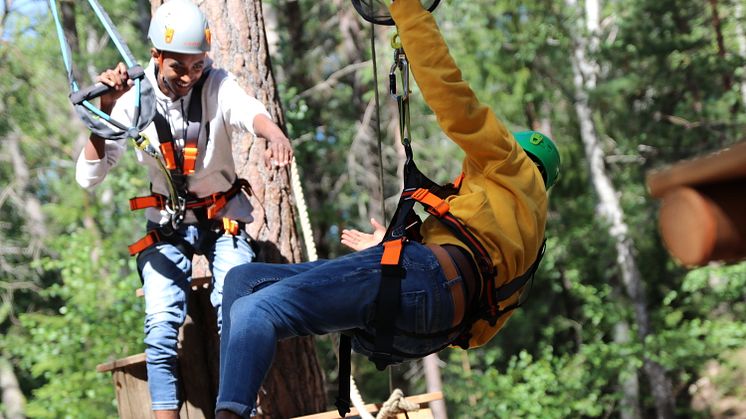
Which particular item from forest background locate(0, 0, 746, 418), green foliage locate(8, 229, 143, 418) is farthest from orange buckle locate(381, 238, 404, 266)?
forest background locate(0, 0, 746, 418)

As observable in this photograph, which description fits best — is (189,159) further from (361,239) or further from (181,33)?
(361,239)

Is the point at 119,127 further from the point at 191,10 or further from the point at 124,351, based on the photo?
the point at 124,351

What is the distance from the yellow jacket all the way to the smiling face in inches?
42.2

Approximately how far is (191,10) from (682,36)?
13560 millimetres

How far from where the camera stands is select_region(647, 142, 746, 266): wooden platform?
1581 mm

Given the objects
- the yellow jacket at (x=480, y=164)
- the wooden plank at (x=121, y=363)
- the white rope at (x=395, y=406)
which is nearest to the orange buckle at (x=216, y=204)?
the wooden plank at (x=121, y=363)

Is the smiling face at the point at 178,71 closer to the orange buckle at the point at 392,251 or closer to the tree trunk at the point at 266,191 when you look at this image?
the tree trunk at the point at 266,191

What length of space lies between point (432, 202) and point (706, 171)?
1716mm

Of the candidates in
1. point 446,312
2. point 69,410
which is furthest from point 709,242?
point 69,410

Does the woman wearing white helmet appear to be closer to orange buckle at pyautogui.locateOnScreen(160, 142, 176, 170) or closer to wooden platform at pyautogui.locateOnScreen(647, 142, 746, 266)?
orange buckle at pyautogui.locateOnScreen(160, 142, 176, 170)

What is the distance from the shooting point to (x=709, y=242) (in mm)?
1582

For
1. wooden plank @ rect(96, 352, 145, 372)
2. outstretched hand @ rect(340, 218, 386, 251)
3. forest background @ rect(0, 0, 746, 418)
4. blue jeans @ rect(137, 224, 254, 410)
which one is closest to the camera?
outstretched hand @ rect(340, 218, 386, 251)

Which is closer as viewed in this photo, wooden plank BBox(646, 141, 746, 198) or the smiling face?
wooden plank BBox(646, 141, 746, 198)

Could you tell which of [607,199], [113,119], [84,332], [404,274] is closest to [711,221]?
[404,274]
